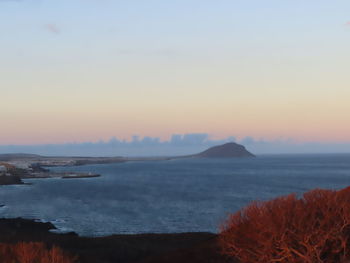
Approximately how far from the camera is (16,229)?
128 ft

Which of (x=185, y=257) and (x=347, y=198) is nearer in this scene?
(x=347, y=198)

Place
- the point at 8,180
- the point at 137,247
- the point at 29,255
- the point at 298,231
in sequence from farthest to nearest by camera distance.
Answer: the point at 8,180, the point at 137,247, the point at 298,231, the point at 29,255

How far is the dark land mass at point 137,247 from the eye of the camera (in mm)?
25141

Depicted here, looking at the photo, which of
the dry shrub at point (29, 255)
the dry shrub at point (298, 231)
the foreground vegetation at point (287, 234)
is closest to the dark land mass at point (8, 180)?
the foreground vegetation at point (287, 234)

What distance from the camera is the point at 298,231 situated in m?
15.6

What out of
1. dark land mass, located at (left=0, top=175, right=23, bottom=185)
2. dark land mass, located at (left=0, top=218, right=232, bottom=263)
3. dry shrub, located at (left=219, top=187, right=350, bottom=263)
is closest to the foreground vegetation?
dry shrub, located at (left=219, top=187, right=350, bottom=263)

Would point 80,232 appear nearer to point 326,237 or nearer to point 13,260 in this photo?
point 13,260

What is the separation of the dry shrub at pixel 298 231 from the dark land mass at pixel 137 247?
7.02m

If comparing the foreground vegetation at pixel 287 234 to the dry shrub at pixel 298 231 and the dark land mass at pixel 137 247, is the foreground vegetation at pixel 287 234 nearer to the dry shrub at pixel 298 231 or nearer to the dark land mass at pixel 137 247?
the dry shrub at pixel 298 231

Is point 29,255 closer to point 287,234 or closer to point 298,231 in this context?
point 287,234

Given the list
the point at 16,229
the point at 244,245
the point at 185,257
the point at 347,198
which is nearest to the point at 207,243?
the point at 185,257

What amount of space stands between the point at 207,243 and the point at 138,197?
142 feet

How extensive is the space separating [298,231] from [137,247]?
16.9 meters

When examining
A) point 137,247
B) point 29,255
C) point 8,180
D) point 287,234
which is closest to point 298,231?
point 287,234
